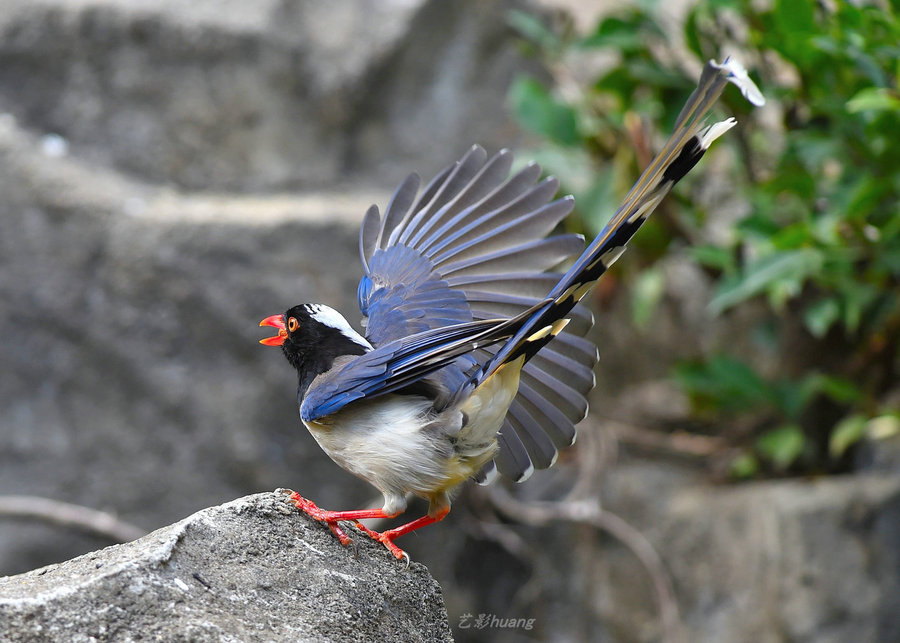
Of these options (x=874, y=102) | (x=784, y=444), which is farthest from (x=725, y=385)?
(x=874, y=102)

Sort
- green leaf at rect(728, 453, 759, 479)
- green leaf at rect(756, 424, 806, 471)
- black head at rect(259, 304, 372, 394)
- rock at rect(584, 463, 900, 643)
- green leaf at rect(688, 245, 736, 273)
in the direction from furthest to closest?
green leaf at rect(728, 453, 759, 479) < green leaf at rect(756, 424, 806, 471) < green leaf at rect(688, 245, 736, 273) < rock at rect(584, 463, 900, 643) < black head at rect(259, 304, 372, 394)

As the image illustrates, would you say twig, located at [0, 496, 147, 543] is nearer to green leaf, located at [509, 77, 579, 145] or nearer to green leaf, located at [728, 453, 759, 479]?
green leaf, located at [509, 77, 579, 145]

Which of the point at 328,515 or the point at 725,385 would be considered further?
the point at 725,385

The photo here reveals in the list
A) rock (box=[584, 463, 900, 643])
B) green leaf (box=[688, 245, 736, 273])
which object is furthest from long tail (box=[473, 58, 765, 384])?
rock (box=[584, 463, 900, 643])

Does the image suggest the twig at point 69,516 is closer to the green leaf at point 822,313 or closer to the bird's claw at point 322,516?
the bird's claw at point 322,516

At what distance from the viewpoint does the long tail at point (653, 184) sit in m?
2.25

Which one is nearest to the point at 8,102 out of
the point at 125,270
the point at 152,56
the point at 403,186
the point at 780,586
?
the point at 152,56

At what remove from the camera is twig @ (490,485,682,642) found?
5402mm

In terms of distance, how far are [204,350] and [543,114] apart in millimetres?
2360

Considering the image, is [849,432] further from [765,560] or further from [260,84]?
[260,84]

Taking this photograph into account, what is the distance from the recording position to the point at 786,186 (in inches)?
184

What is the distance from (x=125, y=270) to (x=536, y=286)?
120 inches

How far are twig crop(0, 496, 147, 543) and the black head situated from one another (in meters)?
2.36

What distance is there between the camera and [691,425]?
6133 mm
